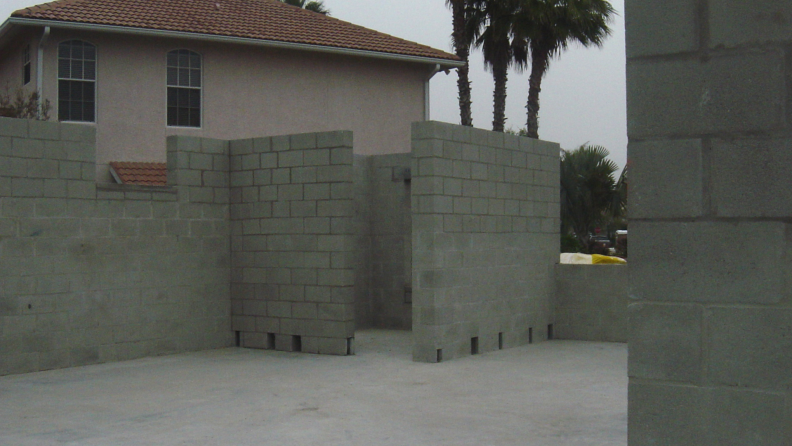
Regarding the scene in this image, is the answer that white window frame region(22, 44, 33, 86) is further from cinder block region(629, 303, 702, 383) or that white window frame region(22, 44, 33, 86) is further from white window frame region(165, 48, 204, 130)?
cinder block region(629, 303, 702, 383)

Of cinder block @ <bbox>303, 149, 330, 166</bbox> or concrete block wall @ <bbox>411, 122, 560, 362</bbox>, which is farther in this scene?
cinder block @ <bbox>303, 149, 330, 166</bbox>

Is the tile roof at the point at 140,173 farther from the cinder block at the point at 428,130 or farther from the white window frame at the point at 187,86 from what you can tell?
the cinder block at the point at 428,130

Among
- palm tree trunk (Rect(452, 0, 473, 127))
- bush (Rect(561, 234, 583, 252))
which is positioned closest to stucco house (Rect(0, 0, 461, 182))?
palm tree trunk (Rect(452, 0, 473, 127))

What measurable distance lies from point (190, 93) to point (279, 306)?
875 cm

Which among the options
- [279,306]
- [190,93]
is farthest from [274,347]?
[190,93]

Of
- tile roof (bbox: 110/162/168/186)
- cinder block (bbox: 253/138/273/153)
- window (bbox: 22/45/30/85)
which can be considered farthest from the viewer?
window (bbox: 22/45/30/85)

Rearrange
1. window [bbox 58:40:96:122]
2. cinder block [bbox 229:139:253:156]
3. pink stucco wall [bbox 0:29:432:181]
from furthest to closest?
1. pink stucco wall [bbox 0:29:432:181]
2. window [bbox 58:40:96:122]
3. cinder block [bbox 229:139:253:156]

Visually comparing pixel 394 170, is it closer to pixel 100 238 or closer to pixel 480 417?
pixel 100 238

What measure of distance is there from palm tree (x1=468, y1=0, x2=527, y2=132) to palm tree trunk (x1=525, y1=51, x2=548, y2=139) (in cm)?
43

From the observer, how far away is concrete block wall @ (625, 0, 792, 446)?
3707 mm

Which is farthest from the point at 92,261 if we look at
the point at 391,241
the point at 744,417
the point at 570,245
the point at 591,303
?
the point at 570,245

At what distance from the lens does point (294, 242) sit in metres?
12.4

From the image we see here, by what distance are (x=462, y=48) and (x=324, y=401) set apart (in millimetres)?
18852

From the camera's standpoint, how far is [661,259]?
3.94 metres
